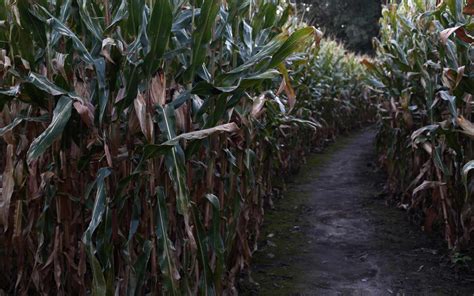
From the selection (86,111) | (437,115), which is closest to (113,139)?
(86,111)

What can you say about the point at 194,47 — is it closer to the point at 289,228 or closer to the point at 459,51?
the point at 459,51

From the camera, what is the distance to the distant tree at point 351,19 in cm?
2688

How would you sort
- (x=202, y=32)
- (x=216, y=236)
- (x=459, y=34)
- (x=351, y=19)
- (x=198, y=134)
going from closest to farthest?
(x=198, y=134)
(x=202, y=32)
(x=216, y=236)
(x=459, y=34)
(x=351, y=19)

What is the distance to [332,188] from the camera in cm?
670

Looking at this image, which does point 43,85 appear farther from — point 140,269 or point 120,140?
point 140,269

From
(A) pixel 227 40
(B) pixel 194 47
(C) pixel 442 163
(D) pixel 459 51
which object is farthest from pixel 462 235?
(B) pixel 194 47

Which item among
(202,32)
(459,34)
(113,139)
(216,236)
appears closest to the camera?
(113,139)

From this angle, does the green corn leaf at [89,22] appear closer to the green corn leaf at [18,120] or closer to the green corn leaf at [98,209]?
the green corn leaf at [18,120]

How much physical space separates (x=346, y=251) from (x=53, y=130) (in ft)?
9.20

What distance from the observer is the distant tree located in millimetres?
26875

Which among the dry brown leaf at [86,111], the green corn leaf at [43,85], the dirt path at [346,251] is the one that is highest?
the green corn leaf at [43,85]

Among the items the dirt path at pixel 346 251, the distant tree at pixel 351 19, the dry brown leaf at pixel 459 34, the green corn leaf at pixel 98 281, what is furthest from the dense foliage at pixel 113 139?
the distant tree at pixel 351 19

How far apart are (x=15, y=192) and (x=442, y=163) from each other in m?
2.69

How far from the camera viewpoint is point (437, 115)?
4207 mm
